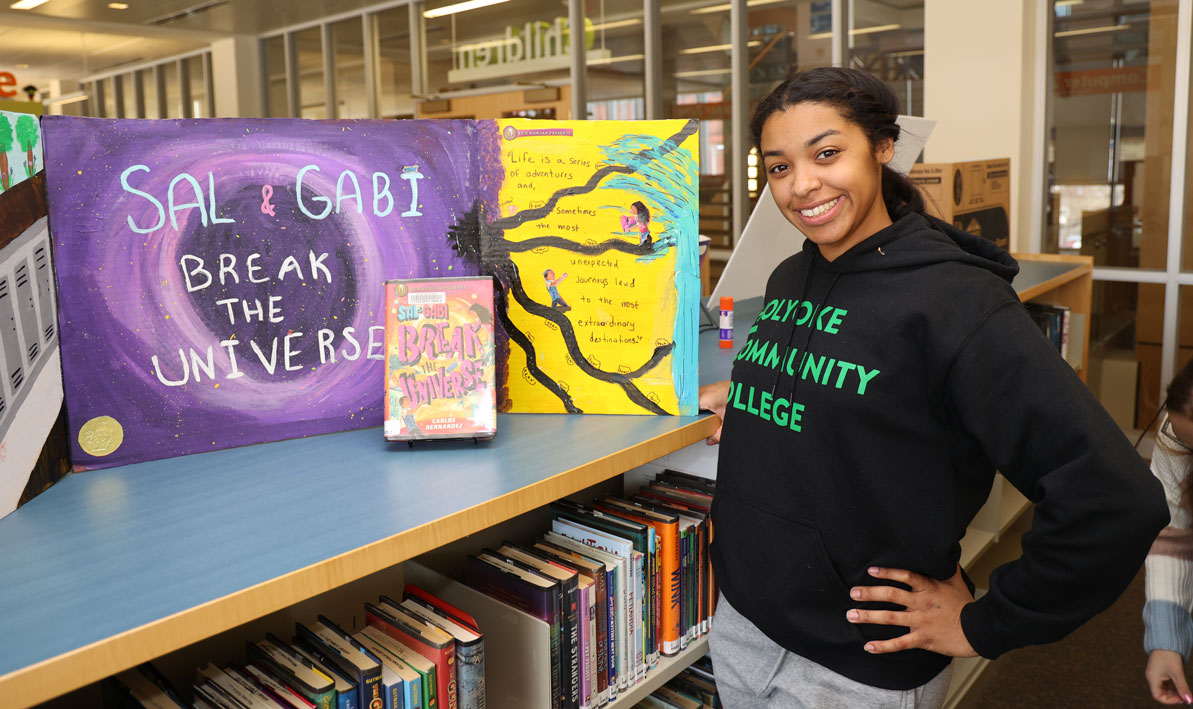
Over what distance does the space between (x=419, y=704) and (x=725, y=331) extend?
104 cm

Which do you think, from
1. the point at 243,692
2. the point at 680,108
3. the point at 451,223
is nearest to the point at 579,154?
the point at 451,223

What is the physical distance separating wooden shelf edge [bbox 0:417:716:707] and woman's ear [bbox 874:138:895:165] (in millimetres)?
521

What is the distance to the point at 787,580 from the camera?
1.05 m

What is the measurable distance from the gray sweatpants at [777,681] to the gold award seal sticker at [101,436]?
852 mm

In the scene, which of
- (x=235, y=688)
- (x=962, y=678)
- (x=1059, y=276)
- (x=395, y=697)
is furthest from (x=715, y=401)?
(x=1059, y=276)

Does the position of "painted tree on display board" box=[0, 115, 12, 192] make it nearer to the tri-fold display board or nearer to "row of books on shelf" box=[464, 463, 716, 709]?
the tri-fold display board

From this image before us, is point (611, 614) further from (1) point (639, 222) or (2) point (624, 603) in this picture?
(1) point (639, 222)

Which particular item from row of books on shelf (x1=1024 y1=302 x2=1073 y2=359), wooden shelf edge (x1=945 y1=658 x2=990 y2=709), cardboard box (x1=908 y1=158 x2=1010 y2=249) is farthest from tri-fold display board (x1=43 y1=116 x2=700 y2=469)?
row of books on shelf (x1=1024 y1=302 x2=1073 y2=359)

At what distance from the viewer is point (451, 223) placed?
4.09ft

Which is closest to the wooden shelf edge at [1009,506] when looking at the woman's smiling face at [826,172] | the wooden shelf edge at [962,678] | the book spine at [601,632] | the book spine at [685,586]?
the wooden shelf edge at [962,678]

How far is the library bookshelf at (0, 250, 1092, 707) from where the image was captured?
0.66m

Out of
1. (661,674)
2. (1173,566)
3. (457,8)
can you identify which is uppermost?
(457,8)

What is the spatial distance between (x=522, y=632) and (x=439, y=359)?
0.40m

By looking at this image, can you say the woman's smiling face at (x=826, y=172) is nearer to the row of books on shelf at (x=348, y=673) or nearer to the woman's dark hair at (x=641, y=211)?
the woman's dark hair at (x=641, y=211)
